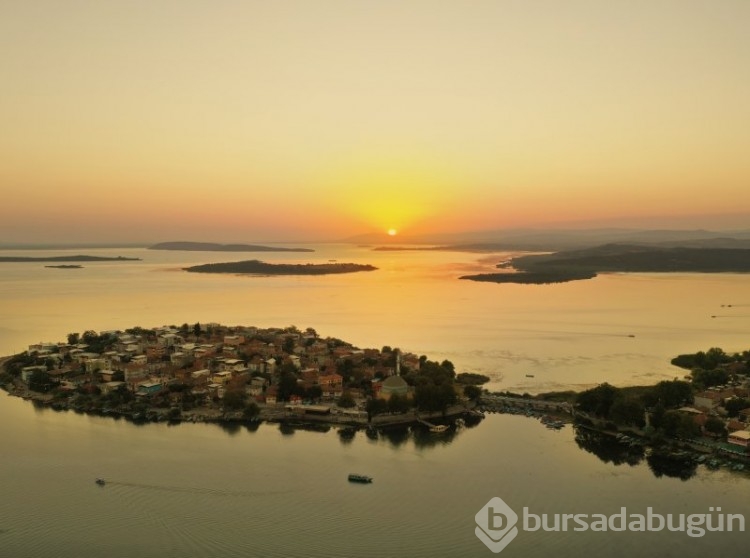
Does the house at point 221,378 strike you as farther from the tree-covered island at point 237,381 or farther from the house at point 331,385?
the house at point 331,385

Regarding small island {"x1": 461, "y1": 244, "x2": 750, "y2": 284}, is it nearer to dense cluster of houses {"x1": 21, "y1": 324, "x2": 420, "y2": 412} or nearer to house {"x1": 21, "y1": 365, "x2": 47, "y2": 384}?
dense cluster of houses {"x1": 21, "y1": 324, "x2": 420, "y2": 412}

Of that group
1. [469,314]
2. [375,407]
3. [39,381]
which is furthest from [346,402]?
[469,314]

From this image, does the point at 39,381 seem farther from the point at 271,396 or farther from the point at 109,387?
the point at 271,396

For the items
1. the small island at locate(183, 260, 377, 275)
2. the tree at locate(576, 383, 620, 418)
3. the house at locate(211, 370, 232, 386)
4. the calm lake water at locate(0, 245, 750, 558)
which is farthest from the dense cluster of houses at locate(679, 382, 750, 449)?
the small island at locate(183, 260, 377, 275)

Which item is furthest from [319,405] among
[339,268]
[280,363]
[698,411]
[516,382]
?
[339,268]

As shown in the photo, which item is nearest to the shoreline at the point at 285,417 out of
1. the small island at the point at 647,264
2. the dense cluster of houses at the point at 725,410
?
the dense cluster of houses at the point at 725,410
